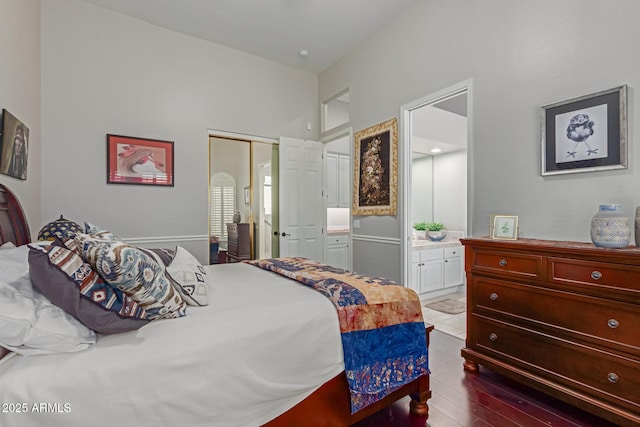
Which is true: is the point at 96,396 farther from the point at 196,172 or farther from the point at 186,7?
the point at 186,7

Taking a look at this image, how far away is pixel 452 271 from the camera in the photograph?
4.66m

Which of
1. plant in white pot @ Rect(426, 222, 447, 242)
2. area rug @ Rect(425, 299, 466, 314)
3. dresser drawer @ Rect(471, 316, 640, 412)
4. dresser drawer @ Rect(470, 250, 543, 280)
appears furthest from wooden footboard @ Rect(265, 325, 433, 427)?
plant in white pot @ Rect(426, 222, 447, 242)

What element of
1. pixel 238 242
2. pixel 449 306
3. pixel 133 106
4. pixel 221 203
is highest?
pixel 133 106

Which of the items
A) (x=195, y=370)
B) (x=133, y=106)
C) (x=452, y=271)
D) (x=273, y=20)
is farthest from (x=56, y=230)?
(x=452, y=271)

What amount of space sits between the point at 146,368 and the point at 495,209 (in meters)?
2.65

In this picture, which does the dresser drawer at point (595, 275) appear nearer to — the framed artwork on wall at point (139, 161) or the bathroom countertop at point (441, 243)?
the bathroom countertop at point (441, 243)

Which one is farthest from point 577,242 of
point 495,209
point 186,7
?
point 186,7

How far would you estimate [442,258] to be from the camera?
4.49 m

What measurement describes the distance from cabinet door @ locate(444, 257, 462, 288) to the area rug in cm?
38

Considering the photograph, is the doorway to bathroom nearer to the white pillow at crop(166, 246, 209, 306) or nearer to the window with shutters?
the white pillow at crop(166, 246, 209, 306)

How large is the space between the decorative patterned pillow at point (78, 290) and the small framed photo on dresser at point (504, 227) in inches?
94.6

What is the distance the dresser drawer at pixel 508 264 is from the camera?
1951 mm

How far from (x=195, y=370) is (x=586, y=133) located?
272 cm

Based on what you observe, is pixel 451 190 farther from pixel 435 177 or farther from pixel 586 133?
pixel 586 133
